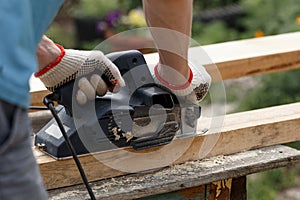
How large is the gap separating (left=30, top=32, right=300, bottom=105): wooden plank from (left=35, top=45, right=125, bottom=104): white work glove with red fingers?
25.1 inches

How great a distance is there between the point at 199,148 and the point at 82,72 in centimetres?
45

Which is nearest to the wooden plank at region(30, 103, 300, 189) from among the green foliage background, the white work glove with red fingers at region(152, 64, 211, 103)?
the white work glove with red fingers at region(152, 64, 211, 103)

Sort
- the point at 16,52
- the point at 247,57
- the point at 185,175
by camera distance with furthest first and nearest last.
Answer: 1. the point at 247,57
2. the point at 185,175
3. the point at 16,52

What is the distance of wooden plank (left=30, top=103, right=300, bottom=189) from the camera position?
5.95 feet

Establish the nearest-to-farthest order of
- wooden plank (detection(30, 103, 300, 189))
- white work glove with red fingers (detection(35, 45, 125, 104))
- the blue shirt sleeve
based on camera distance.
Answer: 1. the blue shirt sleeve
2. white work glove with red fingers (detection(35, 45, 125, 104))
3. wooden plank (detection(30, 103, 300, 189))

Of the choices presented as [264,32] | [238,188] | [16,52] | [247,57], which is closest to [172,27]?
[238,188]

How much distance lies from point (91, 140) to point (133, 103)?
0.51 ft

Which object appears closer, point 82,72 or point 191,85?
point 82,72

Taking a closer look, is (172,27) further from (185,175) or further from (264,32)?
(264,32)

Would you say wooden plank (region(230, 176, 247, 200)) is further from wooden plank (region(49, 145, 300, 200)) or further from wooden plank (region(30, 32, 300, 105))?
wooden plank (region(30, 32, 300, 105))

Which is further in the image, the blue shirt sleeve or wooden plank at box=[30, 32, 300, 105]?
wooden plank at box=[30, 32, 300, 105]

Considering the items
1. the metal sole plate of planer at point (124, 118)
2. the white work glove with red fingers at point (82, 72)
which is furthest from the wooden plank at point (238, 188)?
the white work glove with red fingers at point (82, 72)

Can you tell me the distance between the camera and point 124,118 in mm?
1831

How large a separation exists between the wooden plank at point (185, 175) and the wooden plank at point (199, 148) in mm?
21
